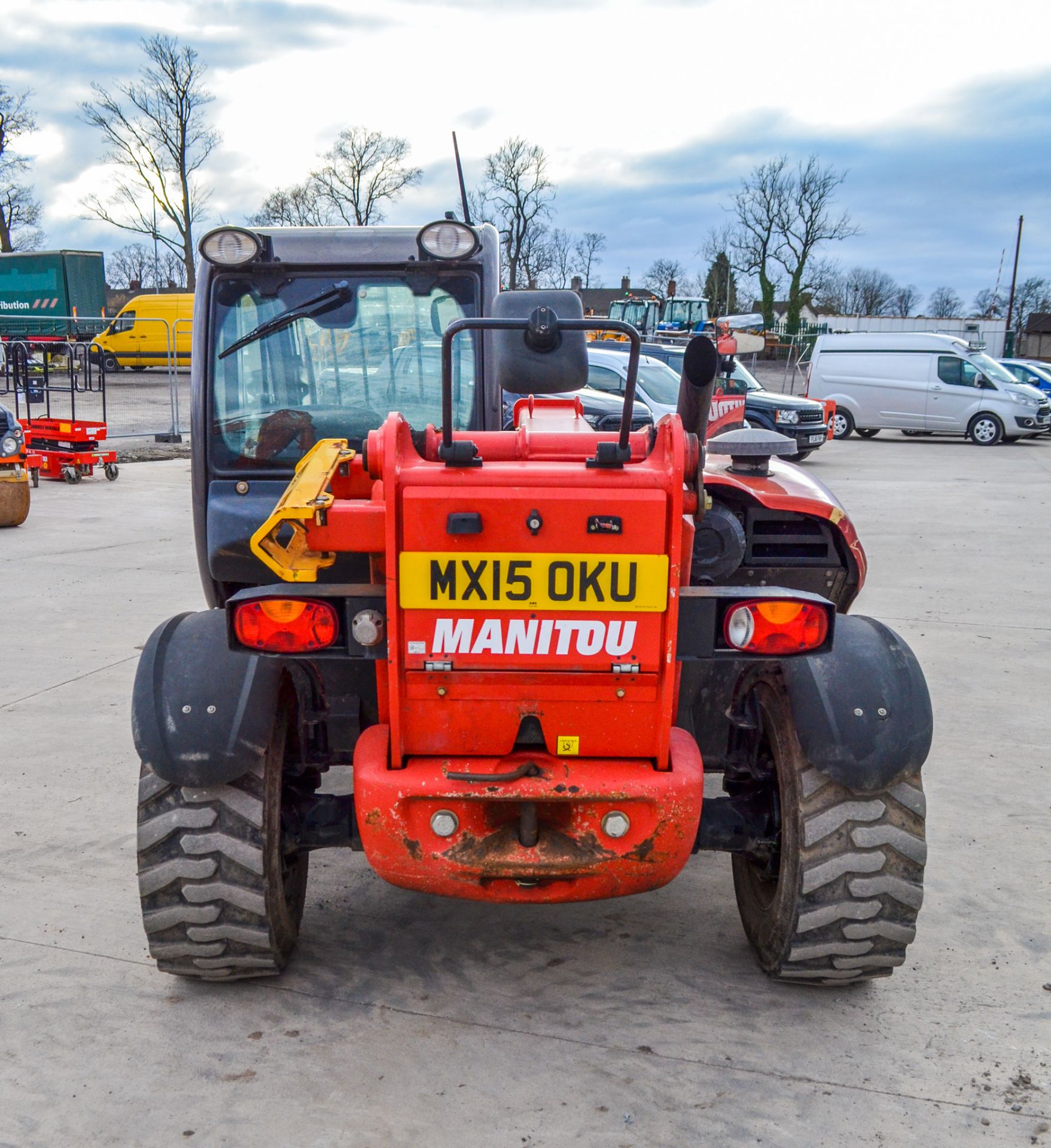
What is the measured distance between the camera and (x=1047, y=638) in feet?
23.3

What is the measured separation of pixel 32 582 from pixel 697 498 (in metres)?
6.96

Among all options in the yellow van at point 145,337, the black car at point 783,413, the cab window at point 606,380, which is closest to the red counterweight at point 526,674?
the cab window at point 606,380

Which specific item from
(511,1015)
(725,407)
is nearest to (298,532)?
(511,1015)

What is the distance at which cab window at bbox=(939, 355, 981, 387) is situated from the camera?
21969 millimetres

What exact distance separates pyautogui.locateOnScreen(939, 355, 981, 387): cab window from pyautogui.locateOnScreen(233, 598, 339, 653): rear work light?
2152 cm

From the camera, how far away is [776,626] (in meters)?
2.68

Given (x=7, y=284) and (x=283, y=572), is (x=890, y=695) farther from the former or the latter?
(x=7, y=284)

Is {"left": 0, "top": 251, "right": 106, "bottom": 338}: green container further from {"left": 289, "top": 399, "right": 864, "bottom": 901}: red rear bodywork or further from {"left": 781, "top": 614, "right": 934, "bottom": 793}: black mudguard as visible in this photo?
{"left": 781, "top": 614, "right": 934, "bottom": 793}: black mudguard

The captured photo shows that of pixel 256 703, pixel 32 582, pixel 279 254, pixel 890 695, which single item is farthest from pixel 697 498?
pixel 32 582

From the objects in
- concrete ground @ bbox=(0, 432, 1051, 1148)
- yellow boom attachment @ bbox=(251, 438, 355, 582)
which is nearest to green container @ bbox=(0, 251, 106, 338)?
concrete ground @ bbox=(0, 432, 1051, 1148)

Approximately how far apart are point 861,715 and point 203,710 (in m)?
1.66

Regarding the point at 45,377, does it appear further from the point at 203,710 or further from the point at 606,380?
the point at 203,710

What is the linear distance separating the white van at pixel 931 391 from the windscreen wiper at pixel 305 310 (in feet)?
64.5

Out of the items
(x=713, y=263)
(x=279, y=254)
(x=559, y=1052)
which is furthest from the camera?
(x=713, y=263)
